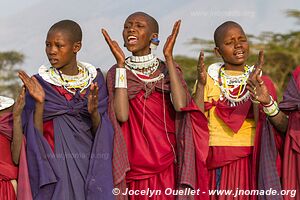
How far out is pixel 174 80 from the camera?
5.79m

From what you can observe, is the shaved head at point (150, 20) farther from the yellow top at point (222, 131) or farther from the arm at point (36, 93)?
the arm at point (36, 93)

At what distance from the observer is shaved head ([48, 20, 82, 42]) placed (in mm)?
5770

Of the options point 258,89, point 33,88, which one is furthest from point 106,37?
point 258,89

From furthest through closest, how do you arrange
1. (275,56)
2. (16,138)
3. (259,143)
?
(275,56), (259,143), (16,138)

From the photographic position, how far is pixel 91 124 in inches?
225

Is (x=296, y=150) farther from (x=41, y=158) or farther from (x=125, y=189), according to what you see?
(x=41, y=158)

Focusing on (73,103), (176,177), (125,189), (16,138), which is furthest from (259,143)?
(16,138)

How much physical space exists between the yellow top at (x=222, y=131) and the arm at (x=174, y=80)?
0.33 metres

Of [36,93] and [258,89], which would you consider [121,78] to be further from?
[258,89]

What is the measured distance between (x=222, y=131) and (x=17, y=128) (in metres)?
1.82

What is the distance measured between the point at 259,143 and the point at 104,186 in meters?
1.42

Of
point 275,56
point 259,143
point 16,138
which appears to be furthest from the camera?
point 275,56

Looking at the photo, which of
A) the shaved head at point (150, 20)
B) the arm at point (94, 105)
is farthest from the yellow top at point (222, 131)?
the arm at point (94, 105)

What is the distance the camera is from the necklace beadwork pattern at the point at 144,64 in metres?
5.96
